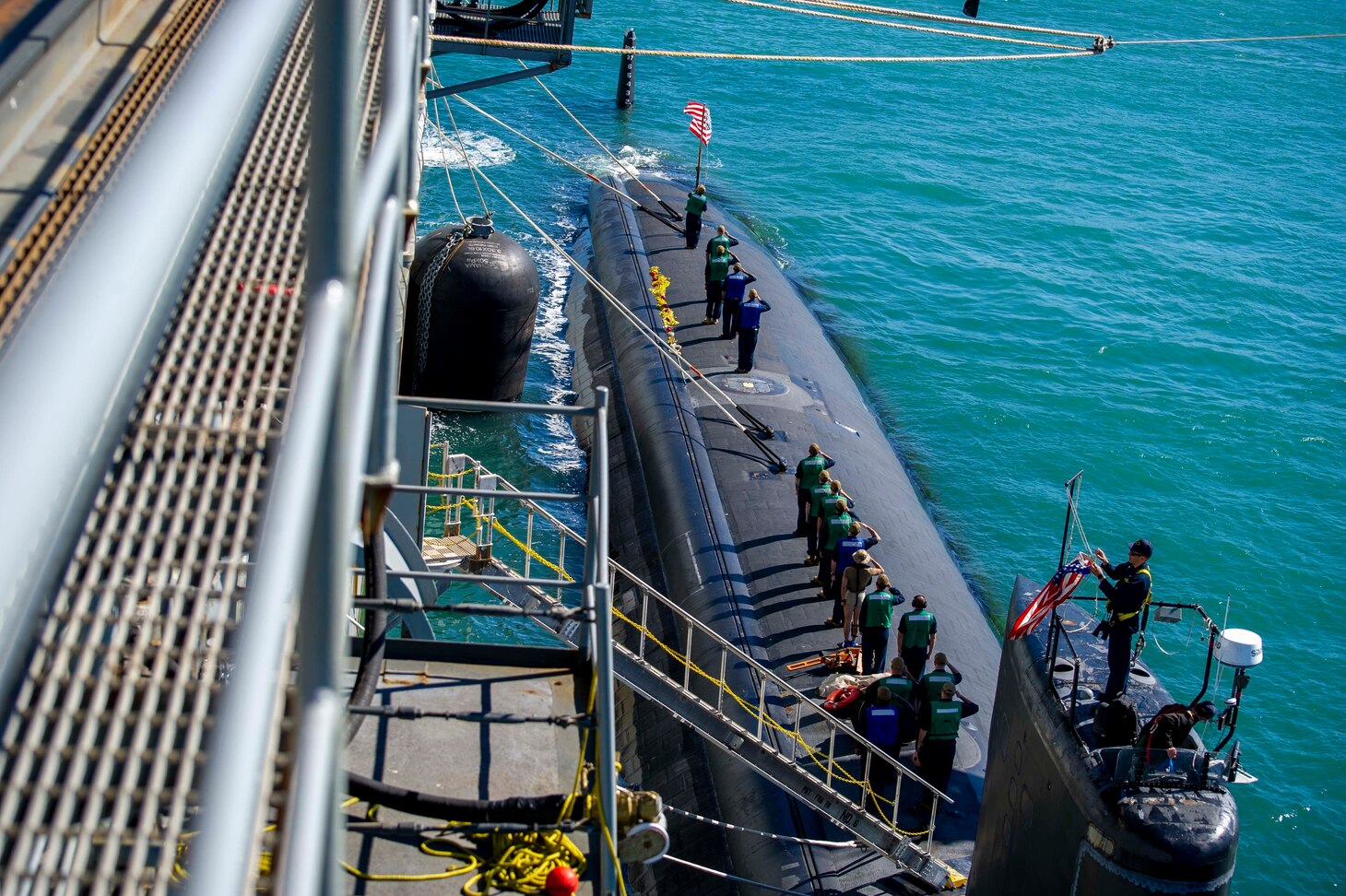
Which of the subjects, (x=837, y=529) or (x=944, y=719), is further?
(x=837, y=529)

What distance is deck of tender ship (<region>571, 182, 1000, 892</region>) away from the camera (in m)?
13.4

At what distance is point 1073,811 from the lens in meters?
9.51

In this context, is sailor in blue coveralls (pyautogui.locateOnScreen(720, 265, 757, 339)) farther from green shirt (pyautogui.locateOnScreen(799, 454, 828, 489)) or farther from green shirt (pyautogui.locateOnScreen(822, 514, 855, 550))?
green shirt (pyautogui.locateOnScreen(822, 514, 855, 550))

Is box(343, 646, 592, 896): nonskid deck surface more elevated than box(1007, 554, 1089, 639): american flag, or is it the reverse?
box(343, 646, 592, 896): nonskid deck surface

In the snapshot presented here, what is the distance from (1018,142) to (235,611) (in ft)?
151

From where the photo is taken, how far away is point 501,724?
704cm

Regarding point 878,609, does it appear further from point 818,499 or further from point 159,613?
point 159,613

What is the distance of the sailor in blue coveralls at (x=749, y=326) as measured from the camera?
22375mm

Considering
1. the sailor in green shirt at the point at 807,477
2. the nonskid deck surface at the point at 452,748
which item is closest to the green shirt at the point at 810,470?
the sailor in green shirt at the point at 807,477

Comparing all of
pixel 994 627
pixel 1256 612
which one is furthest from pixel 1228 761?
pixel 1256 612

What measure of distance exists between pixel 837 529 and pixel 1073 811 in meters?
6.93

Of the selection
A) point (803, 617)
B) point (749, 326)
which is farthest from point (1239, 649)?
point (749, 326)

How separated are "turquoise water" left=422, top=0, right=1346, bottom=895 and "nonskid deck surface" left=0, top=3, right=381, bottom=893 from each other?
16.7 m

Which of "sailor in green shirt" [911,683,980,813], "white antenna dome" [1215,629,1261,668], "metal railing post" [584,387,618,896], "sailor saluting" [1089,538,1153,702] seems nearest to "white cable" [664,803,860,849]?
"sailor in green shirt" [911,683,980,813]
